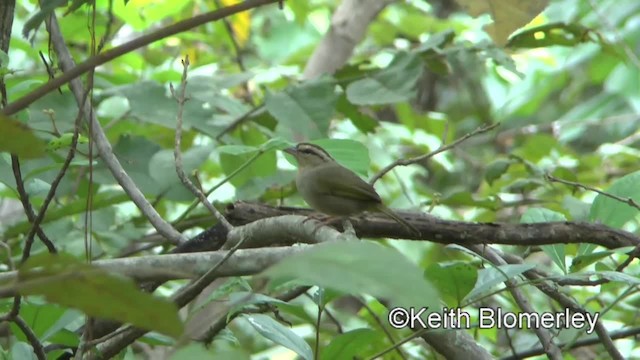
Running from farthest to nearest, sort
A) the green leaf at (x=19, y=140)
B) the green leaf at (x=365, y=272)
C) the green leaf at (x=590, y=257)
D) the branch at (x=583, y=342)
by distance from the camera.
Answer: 1. the branch at (x=583, y=342)
2. the green leaf at (x=590, y=257)
3. the green leaf at (x=19, y=140)
4. the green leaf at (x=365, y=272)

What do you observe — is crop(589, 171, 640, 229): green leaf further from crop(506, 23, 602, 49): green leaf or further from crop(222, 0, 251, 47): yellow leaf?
crop(222, 0, 251, 47): yellow leaf

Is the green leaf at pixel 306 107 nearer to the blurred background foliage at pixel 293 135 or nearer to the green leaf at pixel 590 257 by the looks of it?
the blurred background foliage at pixel 293 135

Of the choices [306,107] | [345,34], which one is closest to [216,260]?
[306,107]

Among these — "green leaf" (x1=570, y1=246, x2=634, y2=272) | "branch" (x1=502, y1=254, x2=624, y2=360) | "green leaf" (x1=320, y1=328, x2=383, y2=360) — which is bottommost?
"branch" (x1=502, y1=254, x2=624, y2=360)

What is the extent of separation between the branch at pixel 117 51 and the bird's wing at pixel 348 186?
182 cm

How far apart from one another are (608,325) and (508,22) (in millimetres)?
1352

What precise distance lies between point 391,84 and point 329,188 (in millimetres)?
402

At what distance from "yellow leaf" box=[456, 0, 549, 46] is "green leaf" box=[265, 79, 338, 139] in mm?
811

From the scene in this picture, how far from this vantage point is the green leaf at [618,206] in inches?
86.6

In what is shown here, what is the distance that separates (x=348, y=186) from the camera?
2.97 m

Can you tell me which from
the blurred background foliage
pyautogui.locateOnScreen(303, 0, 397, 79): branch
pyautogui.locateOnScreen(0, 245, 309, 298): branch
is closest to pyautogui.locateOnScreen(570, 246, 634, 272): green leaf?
the blurred background foliage

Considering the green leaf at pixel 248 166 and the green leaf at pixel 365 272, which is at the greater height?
the green leaf at pixel 248 166

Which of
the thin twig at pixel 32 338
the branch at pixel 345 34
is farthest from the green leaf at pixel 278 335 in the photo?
the branch at pixel 345 34

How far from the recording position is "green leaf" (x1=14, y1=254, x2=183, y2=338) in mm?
811
